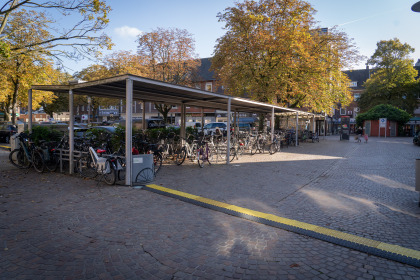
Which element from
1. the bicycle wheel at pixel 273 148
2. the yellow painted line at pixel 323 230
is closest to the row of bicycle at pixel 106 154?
the yellow painted line at pixel 323 230

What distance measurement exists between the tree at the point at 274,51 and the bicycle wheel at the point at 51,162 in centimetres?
1456

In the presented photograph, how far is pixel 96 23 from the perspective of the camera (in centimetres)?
1056

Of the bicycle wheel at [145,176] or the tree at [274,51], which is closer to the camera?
the bicycle wheel at [145,176]

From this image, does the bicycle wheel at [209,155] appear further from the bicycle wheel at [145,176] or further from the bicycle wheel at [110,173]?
the bicycle wheel at [110,173]

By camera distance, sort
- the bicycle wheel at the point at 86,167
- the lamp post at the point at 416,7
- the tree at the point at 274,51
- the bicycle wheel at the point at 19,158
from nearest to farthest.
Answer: the lamp post at the point at 416,7
the bicycle wheel at the point at 86,167
the bicycle wheel at the point at 19,158
the tree at the point at 274,51

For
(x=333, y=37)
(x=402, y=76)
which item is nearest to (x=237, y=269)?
(x=333, y=37)

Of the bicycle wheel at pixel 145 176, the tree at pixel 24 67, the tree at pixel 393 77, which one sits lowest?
the bicycle wheel at pixel 145 176

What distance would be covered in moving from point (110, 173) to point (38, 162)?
349 centimetres

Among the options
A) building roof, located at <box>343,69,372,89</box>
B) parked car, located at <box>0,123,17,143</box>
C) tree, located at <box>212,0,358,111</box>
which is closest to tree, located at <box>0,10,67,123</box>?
parked car, located at <box>0,123,17,143</box>

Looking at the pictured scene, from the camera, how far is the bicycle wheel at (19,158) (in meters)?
9.77

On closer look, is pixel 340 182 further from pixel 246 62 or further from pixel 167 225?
pixel 246 62

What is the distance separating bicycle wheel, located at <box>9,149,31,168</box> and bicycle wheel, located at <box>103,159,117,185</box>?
431 centimetres

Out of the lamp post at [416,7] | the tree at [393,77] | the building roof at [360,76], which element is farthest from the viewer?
the building roof at [360,76]

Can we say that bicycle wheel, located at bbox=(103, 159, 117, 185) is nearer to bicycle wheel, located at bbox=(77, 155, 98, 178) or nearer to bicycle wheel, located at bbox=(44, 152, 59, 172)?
bicycle wheel, located at bbox=(77, 155, 98, 178)
